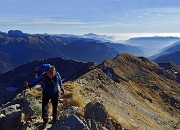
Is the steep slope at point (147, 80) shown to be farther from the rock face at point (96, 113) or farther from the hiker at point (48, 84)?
the hiker at point (48, 84)

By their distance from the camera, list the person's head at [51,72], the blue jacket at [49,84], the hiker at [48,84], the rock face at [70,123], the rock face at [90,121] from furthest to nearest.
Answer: the blue jacket at [49,84] → the hiker at [48,84] → the person's head at [51,72] → the rock face at [90,121] → the rock face at [70,123]

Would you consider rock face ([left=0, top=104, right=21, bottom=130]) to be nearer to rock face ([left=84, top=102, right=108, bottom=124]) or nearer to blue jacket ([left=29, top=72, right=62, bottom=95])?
blue jacket ([left=29, top=72, right=62, bottom=95])

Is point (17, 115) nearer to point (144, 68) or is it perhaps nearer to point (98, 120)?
point (98, 120)

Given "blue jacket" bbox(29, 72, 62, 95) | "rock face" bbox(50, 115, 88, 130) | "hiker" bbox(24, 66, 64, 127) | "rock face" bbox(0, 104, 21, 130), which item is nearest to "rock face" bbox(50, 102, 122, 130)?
"rock face" bbox(50, 115, 88, 130)

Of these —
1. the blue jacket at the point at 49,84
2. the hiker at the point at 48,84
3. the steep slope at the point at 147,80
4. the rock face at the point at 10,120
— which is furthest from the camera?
the steep slope at the point at 147,80

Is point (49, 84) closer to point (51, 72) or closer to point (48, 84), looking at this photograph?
point (48, 84)

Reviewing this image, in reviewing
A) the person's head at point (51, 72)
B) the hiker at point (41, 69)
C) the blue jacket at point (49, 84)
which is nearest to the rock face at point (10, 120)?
the blue jacket at point (49, 84)

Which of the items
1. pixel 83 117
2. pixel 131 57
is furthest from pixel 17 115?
pixel 131 57

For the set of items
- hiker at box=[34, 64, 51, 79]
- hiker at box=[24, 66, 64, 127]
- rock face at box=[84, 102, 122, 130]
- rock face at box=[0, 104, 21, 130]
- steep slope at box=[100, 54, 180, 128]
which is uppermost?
hiker at box=[34, 64, 51, 79]

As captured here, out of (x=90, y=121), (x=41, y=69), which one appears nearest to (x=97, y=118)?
(x=90, y=121)

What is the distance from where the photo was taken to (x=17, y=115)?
67.2 ft

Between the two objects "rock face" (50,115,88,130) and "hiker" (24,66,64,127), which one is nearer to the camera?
"rock face" (50,115,88,130)

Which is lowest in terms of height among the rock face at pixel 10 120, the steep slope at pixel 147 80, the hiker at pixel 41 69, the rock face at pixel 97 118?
the steep slope at pixel 147 80

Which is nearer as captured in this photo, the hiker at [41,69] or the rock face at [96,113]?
the hiker at [41,69]
